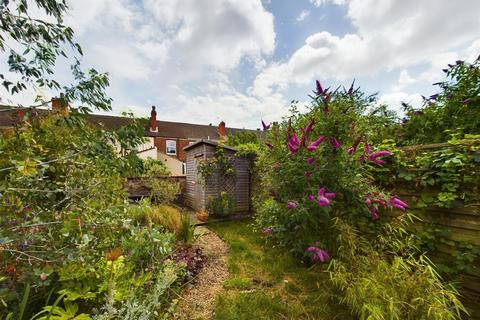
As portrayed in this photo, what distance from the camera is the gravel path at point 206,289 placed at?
7.29 ft

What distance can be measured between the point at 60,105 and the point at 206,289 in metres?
2.67

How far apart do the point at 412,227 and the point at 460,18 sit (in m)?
2.96

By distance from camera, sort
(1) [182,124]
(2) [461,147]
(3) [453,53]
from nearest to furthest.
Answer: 1. (2) [461,147]
2. (3) [453,53]
3. (1) [182,124]

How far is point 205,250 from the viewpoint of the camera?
3.94 meters

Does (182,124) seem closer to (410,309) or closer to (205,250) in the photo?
(205,250)

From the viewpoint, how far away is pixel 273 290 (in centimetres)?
257

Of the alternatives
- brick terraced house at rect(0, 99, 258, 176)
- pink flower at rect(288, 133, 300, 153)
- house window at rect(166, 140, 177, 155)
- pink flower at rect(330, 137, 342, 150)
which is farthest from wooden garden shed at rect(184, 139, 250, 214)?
house window at rect(166, 140, 177, 155)

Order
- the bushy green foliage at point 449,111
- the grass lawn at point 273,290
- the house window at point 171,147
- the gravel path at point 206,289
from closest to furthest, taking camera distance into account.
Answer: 1. the grass lawn at point 273,290
2. the gravel path at point 206,289
3. the bushy green foliage at point 449,111
4. the house window at point 171,147

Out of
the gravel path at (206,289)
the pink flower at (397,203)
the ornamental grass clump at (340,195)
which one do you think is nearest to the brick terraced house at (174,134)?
the gravel path at (206,289)

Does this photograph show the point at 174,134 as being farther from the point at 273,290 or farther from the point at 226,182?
the point at 273,290

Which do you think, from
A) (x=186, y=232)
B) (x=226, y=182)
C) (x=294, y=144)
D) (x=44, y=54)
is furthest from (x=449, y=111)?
(x=226, y=182)

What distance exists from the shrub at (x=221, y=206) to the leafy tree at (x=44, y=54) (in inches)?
216

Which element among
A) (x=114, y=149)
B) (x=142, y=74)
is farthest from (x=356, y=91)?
(x=142, y=74)

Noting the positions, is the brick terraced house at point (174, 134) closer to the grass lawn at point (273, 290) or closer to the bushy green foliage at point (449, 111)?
the grass lawn at point (273, 290)
